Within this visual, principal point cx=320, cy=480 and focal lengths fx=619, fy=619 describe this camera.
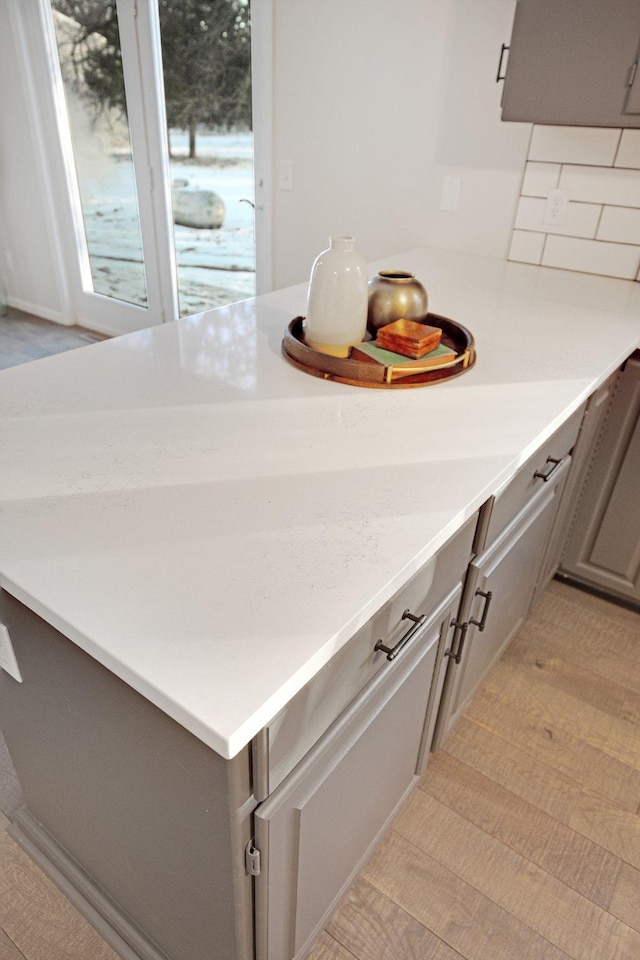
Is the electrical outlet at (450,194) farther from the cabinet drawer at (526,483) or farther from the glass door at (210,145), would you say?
the cabinet drawer at (526,483)

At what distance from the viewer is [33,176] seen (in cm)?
387

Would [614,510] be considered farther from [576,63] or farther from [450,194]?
[450,194]

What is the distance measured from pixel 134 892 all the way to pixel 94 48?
3791mm

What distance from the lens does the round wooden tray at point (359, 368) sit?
49.3 inches

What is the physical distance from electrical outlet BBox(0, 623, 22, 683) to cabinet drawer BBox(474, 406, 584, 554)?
2.58 ft

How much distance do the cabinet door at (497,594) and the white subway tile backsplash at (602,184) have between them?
3.45 ft

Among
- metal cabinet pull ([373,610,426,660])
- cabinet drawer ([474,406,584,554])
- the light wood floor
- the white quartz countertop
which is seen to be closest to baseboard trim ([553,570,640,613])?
the light wood floor

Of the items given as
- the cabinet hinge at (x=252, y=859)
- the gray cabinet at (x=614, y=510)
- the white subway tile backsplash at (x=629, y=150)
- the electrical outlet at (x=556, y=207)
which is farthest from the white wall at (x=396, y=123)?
the cabinet hinge at (x=252, y=859)

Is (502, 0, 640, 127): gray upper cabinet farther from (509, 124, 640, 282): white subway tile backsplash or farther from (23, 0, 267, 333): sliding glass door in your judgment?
(23, 0, 267, 333): sliding glass door

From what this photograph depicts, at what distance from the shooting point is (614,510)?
1827 millimetres

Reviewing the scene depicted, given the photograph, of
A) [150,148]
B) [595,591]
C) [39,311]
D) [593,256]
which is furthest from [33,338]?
[595,591]

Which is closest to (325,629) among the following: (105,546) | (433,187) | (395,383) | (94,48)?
(105,546)

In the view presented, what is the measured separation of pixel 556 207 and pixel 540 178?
111 millimetres

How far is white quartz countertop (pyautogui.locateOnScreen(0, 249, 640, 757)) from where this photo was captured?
25.5 inches
